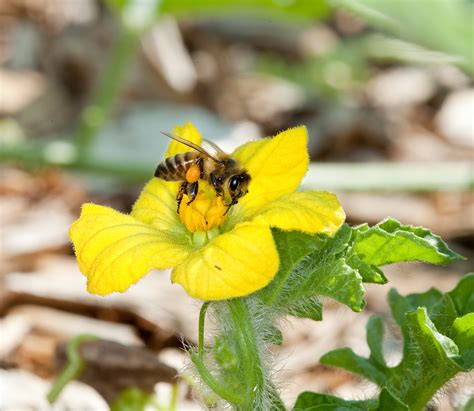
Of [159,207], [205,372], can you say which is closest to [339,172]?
[159,207]

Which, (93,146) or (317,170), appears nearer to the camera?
(317,170)

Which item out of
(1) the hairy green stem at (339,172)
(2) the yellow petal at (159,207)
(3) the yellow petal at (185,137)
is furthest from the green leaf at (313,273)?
(1) the hairy green stem at (339,172)

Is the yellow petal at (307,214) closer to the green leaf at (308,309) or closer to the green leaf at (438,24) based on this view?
the green leaf at (308,309)

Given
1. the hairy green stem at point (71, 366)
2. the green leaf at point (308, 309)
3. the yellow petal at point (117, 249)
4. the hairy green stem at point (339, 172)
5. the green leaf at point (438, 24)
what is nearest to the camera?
the green leaf at point (438, 24)

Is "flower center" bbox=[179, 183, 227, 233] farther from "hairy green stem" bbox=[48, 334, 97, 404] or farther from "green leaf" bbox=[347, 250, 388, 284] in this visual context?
"hairy green stem" bbox=[48, 334, 97, 404]

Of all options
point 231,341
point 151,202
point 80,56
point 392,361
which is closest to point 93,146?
point 80,56

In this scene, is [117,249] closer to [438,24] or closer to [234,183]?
[234,183]

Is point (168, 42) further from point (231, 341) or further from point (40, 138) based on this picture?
point (231, 341)
